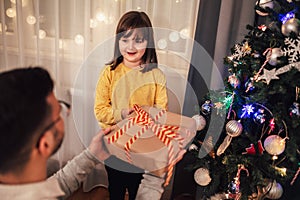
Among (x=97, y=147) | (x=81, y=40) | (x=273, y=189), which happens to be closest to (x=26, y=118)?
(x=97, y=147)

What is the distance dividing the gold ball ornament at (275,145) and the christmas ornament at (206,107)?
34 centimetres

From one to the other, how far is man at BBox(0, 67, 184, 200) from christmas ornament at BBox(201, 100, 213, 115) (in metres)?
0.98

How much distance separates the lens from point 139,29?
1.44 m

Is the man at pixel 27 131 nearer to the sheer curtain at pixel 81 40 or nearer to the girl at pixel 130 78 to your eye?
the girl at pixel 130 78

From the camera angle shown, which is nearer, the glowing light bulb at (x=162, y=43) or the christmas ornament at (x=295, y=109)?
the christmas ornament at (x=295, y=109)

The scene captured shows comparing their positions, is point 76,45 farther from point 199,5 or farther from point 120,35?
point 199,5

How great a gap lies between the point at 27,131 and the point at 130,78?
3.14 feet

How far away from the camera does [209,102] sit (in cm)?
153

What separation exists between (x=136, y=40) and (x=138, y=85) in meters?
0.21

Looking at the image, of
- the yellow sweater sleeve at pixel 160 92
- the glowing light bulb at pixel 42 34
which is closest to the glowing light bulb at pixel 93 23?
the glowing light bulb at pixel 42 34

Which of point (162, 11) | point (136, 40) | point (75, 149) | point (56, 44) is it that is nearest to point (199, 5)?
point (162, 11)

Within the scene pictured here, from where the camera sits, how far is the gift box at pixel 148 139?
1.33 metres

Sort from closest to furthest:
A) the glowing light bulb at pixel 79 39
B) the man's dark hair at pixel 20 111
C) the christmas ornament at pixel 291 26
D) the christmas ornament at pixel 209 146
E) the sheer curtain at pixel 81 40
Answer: the man's dark hair at pixel 20 111, the christmas ornament at pixel 291 26, the christmas ornament at pixel 209 146, the sheer curtain at pixel 81 40, the glowing light bulb at pixel 79 39

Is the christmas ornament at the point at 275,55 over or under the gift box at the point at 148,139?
over
